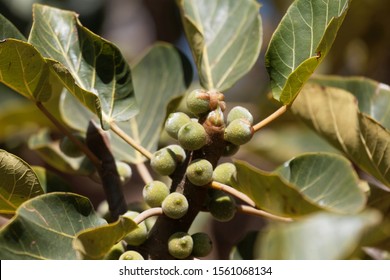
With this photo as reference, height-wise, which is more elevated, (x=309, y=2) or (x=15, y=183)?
(x=309, y=2)

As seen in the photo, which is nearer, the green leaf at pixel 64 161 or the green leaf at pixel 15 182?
the green leaf at pixel 15 182

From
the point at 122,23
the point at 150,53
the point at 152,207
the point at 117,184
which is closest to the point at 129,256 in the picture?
the point at 152,207

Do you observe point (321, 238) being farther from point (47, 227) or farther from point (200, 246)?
point (47, 227)

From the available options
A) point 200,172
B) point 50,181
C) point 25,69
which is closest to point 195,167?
point 200,172

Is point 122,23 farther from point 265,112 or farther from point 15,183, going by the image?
point 15,183

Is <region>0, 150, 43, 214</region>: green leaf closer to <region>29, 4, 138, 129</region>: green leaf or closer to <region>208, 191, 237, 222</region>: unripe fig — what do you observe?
<region>29, 4, 138, 129</region>: green leaf

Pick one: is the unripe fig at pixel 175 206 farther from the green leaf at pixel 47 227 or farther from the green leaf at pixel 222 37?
the green leaf at pixel 222 37

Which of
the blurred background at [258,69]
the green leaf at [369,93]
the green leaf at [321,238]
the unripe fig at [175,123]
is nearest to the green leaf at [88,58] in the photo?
the unripe fig at [175,123]
